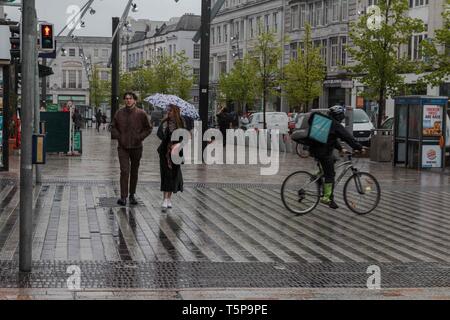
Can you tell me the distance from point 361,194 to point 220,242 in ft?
12.8

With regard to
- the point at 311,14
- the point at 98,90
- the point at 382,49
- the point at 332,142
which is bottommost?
the point at 332,142

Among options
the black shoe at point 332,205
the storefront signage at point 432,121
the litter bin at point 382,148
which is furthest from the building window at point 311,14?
the black shoe at point 332,205

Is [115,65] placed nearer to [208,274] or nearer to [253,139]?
[253,139]

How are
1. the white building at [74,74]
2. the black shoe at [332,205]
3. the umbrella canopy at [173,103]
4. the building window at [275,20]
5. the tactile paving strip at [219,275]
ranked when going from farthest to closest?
the white building at [74,74], the building window at [275,20], the umbrella canopy at [173,103], the black shoe at [332,205], the tactile paving strip at [219,275]

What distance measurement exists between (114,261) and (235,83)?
55975mm

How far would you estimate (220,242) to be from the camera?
10.4 metres

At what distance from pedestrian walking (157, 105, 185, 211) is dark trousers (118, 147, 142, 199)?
0.48m

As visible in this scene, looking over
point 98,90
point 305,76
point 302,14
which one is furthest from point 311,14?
point 98,90

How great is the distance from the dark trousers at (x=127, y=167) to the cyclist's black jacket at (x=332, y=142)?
8.95 feet

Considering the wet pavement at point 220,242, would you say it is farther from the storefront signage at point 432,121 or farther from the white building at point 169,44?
the white building at point 169,44

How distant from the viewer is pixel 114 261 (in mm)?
8953

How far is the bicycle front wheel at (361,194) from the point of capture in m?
13.5

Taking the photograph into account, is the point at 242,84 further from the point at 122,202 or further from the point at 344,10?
the point at 122,202

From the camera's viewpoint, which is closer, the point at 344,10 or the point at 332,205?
the point at 332,205
